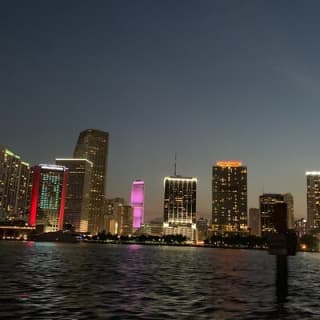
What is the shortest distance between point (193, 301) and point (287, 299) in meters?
8.64

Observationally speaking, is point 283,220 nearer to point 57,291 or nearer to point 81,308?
point 81,308

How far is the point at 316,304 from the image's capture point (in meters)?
37.4

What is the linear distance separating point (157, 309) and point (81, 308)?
523 centimetres

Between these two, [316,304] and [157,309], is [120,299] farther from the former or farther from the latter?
[316,304]

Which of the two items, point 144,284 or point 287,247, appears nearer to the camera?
point 287,247

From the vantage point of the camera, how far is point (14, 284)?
44969mm

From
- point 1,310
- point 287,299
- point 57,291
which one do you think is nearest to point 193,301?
point 287,299

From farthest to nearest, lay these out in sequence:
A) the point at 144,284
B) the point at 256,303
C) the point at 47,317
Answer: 1. the point at 144,284
2. the point at 256,303
3. the point at 47,317

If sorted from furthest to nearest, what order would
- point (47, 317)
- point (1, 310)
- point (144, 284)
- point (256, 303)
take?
point (144, 284)
point (256, 303)
point (1, 310)
point (47, 317)

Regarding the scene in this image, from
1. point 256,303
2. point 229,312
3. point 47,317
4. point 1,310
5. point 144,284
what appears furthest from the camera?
point 144,284

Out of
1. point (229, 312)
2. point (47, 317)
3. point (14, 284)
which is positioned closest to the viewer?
point (47, 317)

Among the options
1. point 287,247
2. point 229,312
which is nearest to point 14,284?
point 229,312

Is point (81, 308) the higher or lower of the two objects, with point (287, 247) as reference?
lower

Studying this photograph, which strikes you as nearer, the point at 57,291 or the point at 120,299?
the point at 120,299
